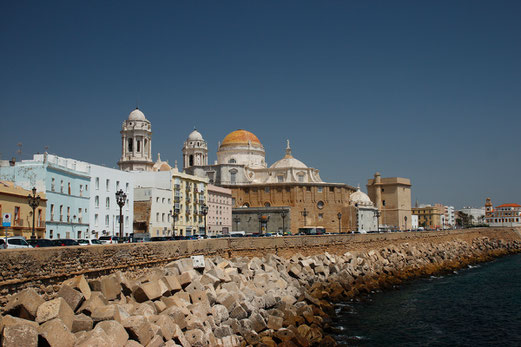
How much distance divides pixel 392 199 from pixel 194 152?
40834mm

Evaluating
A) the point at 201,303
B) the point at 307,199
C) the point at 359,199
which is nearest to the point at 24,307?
the point at 201,303

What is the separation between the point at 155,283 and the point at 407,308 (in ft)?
52.2

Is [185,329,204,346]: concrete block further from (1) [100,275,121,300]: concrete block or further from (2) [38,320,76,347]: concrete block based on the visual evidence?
(2) [38,320,76,347]: concrete block

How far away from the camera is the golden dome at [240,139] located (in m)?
87.9

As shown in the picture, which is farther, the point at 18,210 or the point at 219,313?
the point at 18,210

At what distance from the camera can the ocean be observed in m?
20.7

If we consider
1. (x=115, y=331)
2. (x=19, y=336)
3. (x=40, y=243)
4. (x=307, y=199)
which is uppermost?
(x=307, y=199)

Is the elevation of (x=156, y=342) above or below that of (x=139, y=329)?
below

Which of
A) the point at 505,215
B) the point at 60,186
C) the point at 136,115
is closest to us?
the point at 60,186

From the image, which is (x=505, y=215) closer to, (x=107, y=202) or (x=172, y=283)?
(x=107, y=202)

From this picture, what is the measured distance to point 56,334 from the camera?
11.1 metres

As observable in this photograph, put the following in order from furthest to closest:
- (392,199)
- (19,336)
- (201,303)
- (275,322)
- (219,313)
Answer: (392,199) → (275,322) → (219,313) → (201,303) → (19,336)

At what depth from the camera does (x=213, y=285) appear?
1941 centimetres

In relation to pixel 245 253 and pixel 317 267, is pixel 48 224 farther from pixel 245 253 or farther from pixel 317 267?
pixel 317 267
